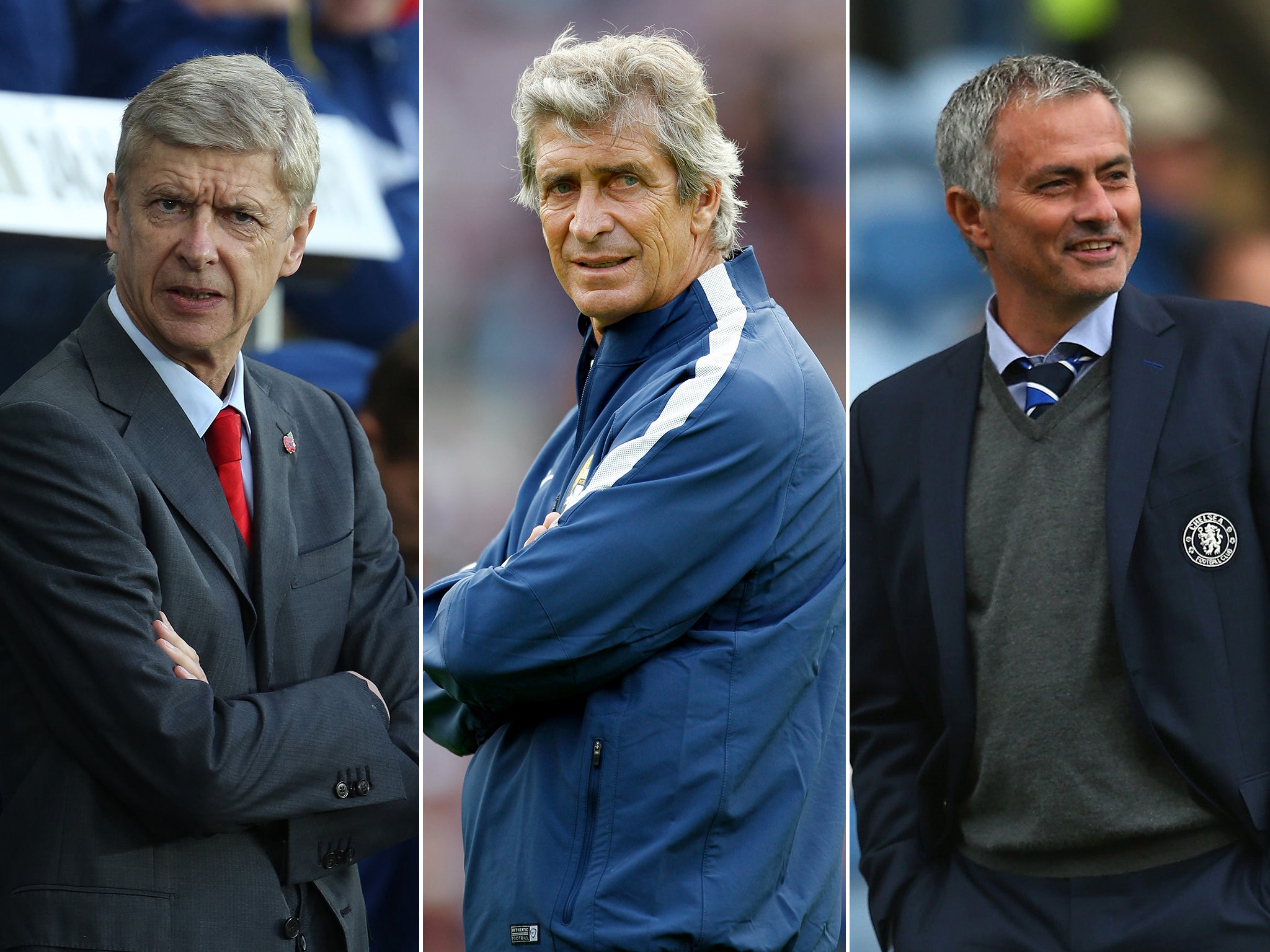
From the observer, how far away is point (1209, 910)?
7.82ft

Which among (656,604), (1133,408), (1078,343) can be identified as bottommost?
(656,604)

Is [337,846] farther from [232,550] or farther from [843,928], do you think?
[843,928]

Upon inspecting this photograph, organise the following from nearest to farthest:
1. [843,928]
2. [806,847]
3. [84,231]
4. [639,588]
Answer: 1. [639,588]
2. [806,847]
3. [84,231]
4. [843,928]

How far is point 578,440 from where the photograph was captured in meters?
2.43

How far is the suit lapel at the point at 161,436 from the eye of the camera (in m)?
2.35

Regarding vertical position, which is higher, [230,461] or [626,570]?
[230,461]

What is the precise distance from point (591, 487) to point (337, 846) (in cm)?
81

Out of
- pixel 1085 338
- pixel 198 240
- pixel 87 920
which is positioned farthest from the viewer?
pixel 1085 338

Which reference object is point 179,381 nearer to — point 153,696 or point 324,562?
point 324,562

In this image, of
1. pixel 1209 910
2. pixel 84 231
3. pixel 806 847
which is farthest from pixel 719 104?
pixel 1209 910

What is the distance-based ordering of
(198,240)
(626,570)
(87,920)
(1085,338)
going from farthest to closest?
(1085,338), (198,240), (87,920), (626,570)

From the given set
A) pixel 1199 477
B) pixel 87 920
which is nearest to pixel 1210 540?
pixel 1199 477

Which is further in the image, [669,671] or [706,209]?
[706,209]

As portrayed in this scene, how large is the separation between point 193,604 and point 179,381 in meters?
0.38
